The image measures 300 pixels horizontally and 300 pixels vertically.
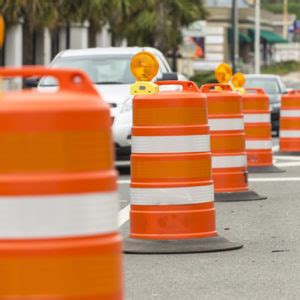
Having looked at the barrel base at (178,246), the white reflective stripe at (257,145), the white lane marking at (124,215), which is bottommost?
the white lane marking at (124,215)

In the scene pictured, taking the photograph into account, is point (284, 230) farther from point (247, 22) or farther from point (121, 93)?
point (247, 22)

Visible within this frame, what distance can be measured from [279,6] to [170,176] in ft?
550

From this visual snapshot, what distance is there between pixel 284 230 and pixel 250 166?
7.27 meters

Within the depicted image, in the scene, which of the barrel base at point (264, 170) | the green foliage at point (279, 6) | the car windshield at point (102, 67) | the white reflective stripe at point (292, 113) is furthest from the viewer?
the green foliage at point (279, 6)

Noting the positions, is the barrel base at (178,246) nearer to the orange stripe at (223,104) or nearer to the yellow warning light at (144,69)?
the yellow warning light at (144,69)

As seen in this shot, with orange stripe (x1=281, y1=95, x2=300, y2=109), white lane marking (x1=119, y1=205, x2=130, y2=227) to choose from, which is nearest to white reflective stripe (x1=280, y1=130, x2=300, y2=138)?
orange stripe (x1=281, y1=95, x2=300, y2=109)

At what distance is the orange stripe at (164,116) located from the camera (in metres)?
9.78

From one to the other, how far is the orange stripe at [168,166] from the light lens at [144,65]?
220 centimetres

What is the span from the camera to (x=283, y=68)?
11556cm

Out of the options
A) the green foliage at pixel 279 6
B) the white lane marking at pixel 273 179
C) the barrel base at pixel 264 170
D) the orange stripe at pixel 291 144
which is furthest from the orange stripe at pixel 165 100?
the green foliage at pixel 279 6

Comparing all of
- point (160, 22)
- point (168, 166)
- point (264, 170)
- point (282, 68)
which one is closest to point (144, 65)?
point (168, 166)

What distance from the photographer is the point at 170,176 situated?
385 inches

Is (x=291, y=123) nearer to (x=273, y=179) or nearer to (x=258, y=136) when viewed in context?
(x=258, y=136)

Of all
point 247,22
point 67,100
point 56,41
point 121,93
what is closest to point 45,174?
point 67,100
